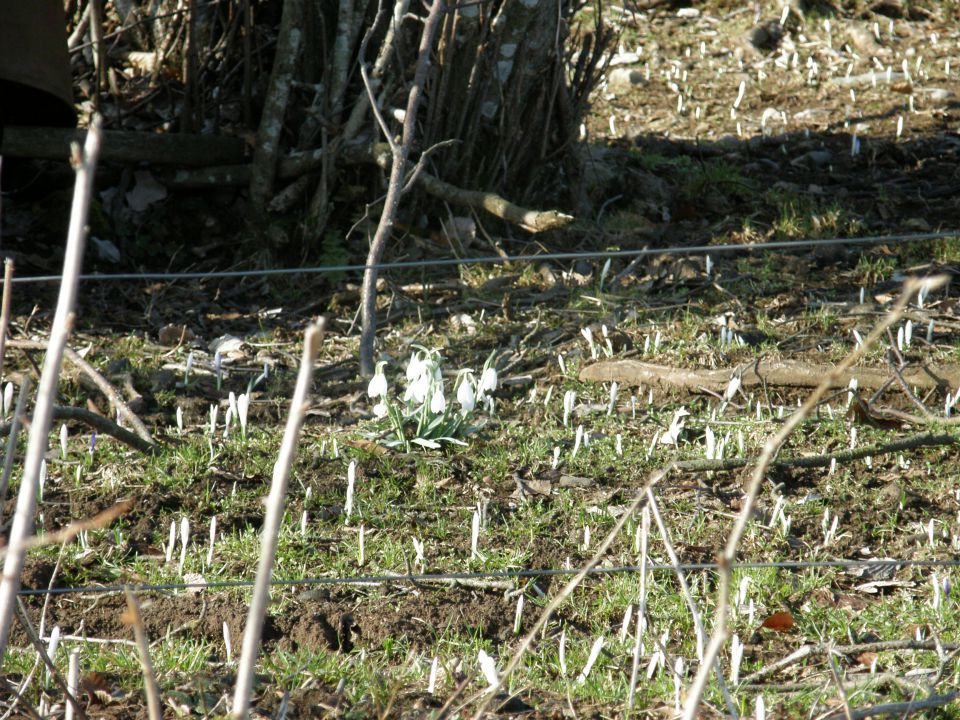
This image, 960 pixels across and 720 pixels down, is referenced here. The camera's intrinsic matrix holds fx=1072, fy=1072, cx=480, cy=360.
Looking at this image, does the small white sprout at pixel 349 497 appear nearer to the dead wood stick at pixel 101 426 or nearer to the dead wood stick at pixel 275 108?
the dead wood stick at pixel 101 426

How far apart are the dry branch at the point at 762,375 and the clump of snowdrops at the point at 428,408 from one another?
2.36ft

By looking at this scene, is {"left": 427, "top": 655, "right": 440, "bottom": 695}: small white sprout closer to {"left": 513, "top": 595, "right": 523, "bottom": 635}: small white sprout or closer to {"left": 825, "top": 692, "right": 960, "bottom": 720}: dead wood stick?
{"left": 513, "top": 595, "right": 523, "bottom": 635}: small white sprout

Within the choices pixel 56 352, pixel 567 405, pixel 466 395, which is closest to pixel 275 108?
pixel 567 405

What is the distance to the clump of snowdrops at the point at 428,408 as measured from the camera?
13.3 feet

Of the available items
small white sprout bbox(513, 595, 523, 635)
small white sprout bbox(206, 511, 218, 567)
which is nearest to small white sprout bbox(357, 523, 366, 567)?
small white sprout bbox(206, 511, 218, 567)

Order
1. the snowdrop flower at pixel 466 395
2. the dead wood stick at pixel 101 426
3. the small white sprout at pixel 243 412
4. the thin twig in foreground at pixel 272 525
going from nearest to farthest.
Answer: the thin twig in foreground at pixel 272 525 → the dead wood stick at pixel 101 426 → the snowdrop flower at pixel 466 395 → the small white sprout at pixel 243 412

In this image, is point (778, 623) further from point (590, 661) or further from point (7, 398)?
point (7, 398)

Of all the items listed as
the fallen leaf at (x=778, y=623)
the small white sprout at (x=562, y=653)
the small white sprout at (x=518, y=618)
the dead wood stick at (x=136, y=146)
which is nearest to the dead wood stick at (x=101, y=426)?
the small white sprout at (x=518, y=618)

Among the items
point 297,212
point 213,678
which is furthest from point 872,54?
point 213,678

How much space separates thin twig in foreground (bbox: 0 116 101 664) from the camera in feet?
3.91

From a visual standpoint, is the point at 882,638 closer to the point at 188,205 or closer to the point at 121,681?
the point at 121,681

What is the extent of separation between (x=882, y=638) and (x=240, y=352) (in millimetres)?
3335

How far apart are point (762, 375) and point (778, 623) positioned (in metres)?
1.78

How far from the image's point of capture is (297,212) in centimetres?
641
